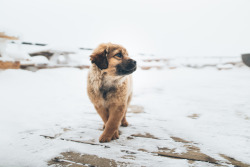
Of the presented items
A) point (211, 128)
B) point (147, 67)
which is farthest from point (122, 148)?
point (147, 67)

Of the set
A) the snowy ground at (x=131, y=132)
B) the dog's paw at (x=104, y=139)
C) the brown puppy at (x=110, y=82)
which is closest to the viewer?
the snowy ground at (x=131, y=132)

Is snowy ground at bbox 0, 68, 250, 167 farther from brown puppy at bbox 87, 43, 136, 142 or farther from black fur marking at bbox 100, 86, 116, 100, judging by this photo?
black fur marking at bbox 100, 86, 116, 100

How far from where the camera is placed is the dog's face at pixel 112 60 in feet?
5.98

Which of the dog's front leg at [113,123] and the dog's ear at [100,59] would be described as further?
the dog's ear at [100,59]

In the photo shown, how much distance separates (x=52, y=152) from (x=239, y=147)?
1.78m

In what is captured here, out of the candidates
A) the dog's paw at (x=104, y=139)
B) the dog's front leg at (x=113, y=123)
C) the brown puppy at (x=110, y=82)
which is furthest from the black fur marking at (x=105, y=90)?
the dog's paw at (x=104, y=139)

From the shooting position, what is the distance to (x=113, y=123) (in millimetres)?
1739

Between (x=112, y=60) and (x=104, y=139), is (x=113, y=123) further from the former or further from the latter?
(x=112, y=60)

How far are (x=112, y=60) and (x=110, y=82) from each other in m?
0.27

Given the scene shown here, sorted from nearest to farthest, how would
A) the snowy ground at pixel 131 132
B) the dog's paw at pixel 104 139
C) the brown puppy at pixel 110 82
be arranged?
1. the snowy ground at pixel 131 132
2. the dog's paw at pixel 104 139
3. the brown puppy at pixel 110 82

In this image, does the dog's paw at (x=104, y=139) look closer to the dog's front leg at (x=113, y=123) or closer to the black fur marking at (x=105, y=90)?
the dog's front leg at (x=113, y=123)

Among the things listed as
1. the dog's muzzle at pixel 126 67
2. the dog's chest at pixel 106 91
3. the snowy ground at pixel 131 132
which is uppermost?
the dog's muzzle at pixel 126 67

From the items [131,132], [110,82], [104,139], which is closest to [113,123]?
[104,139]

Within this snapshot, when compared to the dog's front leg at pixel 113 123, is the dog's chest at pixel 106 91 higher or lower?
higher
